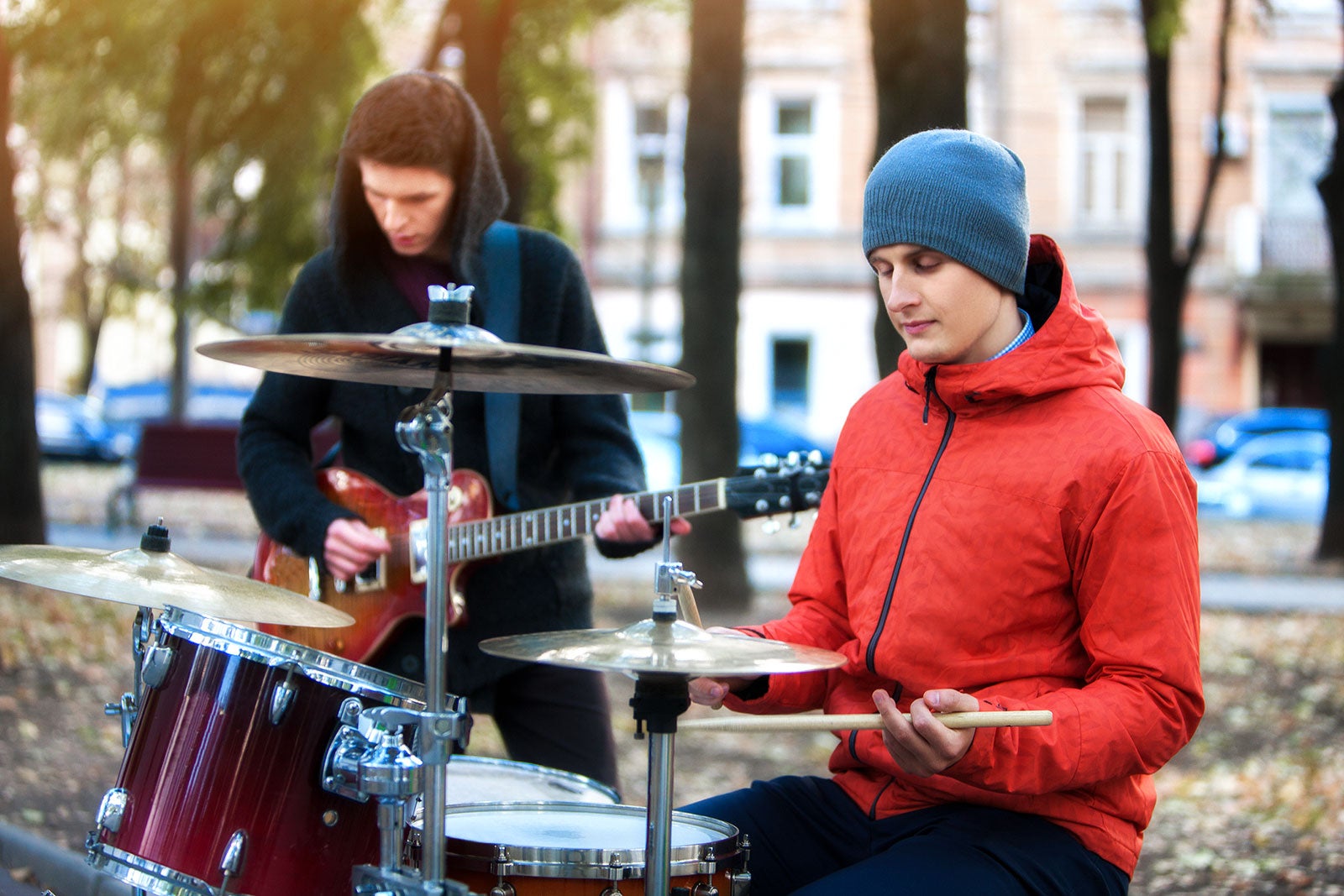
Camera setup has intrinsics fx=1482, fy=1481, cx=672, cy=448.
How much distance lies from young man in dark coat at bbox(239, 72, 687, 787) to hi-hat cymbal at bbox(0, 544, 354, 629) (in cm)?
64

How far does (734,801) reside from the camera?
2734 millimetres

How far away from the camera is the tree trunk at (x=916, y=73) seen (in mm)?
5879

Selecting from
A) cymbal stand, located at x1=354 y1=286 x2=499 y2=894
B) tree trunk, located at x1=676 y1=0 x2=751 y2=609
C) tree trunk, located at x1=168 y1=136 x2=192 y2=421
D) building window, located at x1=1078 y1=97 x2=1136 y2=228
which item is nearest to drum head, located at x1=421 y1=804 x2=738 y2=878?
cymbal stand, located at x1=354 y1=286 x2=499 y2=894

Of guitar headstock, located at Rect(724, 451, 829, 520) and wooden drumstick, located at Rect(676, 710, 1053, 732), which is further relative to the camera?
guitar headstock, located at Rect(724, 451, 829, 520)

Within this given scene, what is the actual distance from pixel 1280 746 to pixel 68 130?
11.3 m

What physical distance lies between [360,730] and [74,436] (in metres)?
25.6

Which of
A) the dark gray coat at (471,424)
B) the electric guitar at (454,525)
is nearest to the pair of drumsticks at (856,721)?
the electric guitar at (454,525)

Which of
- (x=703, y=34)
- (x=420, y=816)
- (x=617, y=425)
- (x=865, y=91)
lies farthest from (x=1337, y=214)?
(x=865, y=91)

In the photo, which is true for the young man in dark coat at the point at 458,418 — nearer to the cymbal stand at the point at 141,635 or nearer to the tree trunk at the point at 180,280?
the cymbal stand at the point at 141,635

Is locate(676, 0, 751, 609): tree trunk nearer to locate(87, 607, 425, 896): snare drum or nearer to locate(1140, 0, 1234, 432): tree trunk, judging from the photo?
locate(1140, 0, 1234, 432): tree trunk

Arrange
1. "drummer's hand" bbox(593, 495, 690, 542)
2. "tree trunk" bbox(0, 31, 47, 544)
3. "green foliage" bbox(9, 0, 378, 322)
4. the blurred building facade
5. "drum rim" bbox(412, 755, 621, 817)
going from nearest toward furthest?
"drum rim" bbox(412, 755, 621, 817), "drummer's hand" bbox(593, 495, 690, 542), "tree trunk" bbox(0, 31, 47, 544), "green foliage" bbox(9, 0, 378, 322), the blurred building facade

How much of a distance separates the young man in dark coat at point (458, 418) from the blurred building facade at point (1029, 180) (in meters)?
22.5

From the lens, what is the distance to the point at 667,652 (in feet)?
7.11

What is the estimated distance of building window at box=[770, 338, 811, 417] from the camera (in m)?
26.6
